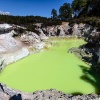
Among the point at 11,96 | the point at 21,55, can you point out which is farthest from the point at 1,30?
the point at 11,96

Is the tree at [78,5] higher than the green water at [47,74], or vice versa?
the tree at [78,5]

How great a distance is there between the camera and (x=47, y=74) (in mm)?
16062

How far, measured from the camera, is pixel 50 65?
1850 centimetres

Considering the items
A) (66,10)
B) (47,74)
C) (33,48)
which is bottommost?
(47,74)

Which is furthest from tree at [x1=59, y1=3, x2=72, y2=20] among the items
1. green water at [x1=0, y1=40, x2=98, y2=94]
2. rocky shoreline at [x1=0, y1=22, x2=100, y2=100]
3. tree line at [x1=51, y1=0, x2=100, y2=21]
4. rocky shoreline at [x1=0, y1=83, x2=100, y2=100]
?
rocky shoreline at [x1=0, y1=83, x2=100, y2=100]

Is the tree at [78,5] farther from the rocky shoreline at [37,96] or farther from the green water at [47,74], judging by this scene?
the rocky shoreline at [37,96]

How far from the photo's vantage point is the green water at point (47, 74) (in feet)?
45.2

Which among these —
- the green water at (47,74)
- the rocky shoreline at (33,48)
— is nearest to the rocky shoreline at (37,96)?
the rocky shoreline at (33,48)

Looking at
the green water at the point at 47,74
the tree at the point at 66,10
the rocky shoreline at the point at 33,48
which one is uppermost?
the tree at the point at 66,10

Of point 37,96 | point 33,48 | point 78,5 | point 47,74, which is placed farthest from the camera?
point 78,5

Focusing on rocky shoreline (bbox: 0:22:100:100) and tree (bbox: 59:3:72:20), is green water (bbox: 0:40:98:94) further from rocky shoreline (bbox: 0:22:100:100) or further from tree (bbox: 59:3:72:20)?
tree (bbox: 59:3:72:20)

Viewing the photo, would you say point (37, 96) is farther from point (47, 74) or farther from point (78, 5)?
point (78, 5)

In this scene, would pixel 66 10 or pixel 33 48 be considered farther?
pixel 66 10

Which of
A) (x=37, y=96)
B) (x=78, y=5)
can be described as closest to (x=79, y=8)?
(x=78, y=5)
